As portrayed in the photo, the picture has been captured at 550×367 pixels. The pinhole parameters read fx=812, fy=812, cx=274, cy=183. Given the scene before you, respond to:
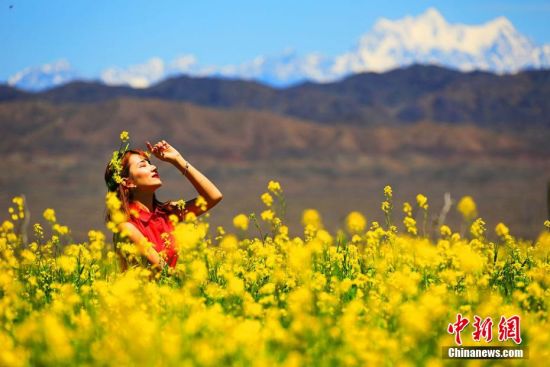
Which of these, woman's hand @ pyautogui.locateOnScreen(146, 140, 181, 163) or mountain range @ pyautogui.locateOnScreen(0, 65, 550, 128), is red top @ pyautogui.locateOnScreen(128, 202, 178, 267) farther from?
mountain range @ pyautogui.locateOnScreen(0, 65, 550, 128)

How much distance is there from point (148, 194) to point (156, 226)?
0.68 feet

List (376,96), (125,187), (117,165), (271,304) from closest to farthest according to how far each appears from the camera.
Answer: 1. (271,304)
2. (117,165)
3. (125,187)
4. (376,96)

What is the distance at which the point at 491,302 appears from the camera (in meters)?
3.65

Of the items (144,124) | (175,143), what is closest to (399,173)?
(175,143)

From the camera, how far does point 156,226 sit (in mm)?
4855

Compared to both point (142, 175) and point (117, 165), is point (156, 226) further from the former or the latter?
point (117, 165)

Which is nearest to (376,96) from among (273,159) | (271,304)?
(273,159)

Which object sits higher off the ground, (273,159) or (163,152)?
(273,159)

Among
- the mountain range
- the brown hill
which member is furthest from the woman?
the mountain range

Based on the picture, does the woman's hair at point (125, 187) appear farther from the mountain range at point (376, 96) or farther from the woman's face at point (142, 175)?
the mountain range at point (376, 96)

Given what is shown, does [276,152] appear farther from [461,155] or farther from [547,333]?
[547,333]

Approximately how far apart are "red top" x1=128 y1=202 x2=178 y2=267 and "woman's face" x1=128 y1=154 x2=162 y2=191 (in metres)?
0.14

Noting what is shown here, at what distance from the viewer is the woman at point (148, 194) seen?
4671mm

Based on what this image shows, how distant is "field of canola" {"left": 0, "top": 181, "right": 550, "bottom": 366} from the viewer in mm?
3018
